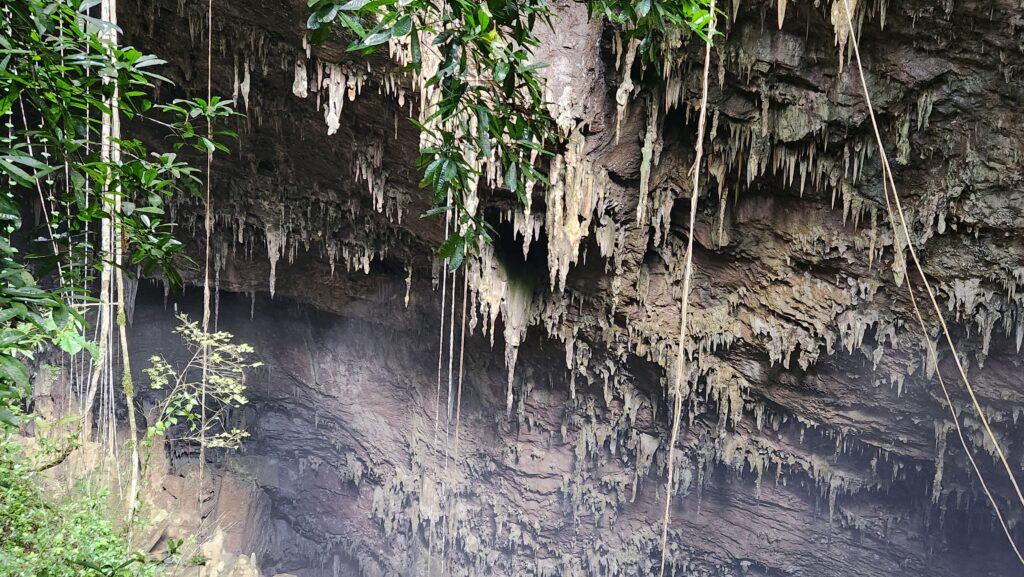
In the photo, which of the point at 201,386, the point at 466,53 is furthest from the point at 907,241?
the point at 201,386

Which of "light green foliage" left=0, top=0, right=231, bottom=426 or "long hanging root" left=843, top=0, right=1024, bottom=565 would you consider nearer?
"light green foliage" left=0, top=0, right=231, bottom=426

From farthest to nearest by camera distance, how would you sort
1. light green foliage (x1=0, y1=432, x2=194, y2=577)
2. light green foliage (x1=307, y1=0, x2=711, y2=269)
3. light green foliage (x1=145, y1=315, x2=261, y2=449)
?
light green foliage (x1=145, y1=315, x2=261, y2=449), light green foliage (x1=0, y1=432, x2=194, y2=577), light green foliage (x1=307, y1=0, x2=711, y2=269)

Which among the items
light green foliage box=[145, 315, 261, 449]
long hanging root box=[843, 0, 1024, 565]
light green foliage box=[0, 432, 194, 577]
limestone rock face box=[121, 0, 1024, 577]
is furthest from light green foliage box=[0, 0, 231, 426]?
limestone rock face box=[121, 0, 1024, 577]

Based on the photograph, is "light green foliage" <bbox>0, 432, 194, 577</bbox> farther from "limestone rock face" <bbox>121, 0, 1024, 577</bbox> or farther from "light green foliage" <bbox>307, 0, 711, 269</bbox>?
"limestone rock face" <bbox>121, 0, 1024, 577</bbox>

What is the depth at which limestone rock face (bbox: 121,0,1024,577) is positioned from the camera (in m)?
4.61

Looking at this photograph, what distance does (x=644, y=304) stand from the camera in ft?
20.5

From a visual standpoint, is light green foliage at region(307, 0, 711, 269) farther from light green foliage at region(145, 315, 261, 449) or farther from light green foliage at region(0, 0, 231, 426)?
light green foliage at region(145, 315, 261, 449)

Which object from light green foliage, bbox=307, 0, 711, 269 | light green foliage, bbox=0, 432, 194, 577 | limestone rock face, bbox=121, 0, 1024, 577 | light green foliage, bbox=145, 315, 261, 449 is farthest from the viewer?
limestone rock face, bbox=121, 0, 1024, 577

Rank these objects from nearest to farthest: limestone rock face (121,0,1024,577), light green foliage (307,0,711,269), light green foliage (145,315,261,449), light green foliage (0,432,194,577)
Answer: light green foliage (307,0,711,269) < light green foliage (0,432,194,577) < light green foliage (145,315,261,449) < limestone rock face (121,0,1024,577)

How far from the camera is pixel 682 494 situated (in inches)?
328

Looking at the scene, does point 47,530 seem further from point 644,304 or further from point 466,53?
point 644,304

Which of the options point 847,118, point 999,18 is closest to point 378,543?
point 847,118

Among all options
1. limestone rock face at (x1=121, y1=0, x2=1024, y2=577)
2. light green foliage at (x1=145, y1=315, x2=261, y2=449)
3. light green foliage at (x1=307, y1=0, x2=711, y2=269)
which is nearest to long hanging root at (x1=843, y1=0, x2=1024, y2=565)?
limestone rock face at (x1=121, y1=0, x2=1024, y2=577)

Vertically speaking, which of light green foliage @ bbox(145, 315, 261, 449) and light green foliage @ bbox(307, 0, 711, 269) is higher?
light green foliage @ bbox(307, 0, 711, 269)
